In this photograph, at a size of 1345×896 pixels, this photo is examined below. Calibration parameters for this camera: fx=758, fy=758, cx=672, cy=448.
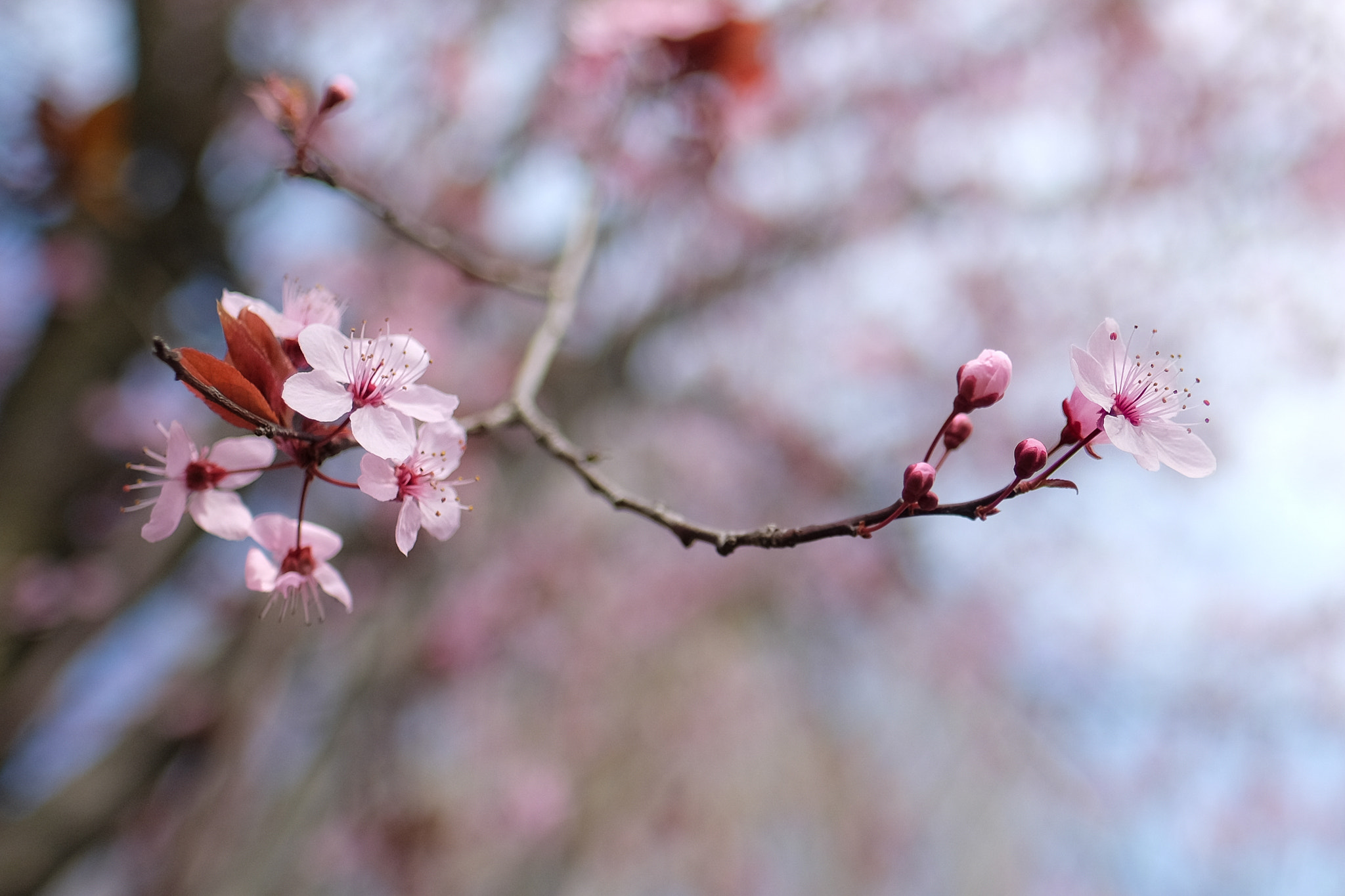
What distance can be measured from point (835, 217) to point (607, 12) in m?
2.11

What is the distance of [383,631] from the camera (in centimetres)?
278

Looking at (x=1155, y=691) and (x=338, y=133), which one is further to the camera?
(x=1155, y=691)

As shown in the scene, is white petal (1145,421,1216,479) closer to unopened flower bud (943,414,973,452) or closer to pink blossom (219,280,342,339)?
unopened flower bud (943,414,973,452)

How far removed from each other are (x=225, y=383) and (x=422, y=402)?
0.16 m

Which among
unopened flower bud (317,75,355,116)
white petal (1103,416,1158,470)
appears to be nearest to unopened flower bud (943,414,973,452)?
white petal (1103,416,1158,470)

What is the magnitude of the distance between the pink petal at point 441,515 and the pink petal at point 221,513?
18 centimetres

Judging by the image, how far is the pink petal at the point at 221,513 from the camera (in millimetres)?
728

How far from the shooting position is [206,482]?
2.45 feet

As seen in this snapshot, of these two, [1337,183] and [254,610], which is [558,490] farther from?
[1337,183]

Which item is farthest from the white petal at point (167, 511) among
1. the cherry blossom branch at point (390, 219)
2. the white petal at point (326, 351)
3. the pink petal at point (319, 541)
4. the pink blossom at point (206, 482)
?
the cherry blossom branch at point (390, 219)

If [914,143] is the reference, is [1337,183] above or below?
above

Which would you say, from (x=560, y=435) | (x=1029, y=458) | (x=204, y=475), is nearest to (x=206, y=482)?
(x=204, y=475)

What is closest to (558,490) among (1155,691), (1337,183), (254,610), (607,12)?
(254,610)

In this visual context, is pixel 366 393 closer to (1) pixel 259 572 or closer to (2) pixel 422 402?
(2) pixel 422 402
